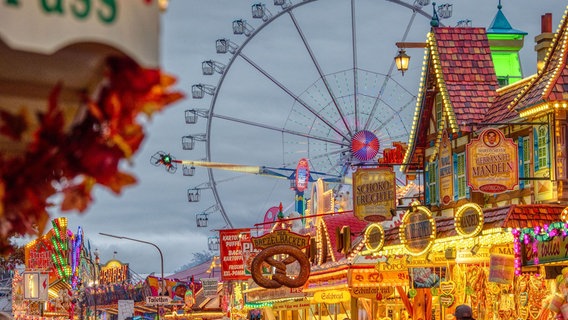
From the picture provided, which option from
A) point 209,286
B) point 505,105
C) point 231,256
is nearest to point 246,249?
point 231,256

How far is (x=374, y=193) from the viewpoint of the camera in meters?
29.9

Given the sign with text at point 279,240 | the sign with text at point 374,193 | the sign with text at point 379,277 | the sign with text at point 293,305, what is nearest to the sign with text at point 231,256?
the sign with text at point 293,305

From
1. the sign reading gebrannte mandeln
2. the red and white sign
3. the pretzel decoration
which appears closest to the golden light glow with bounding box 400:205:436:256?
the sign reading gebrannte mandeln

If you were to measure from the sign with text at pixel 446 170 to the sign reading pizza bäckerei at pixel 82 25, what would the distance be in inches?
961

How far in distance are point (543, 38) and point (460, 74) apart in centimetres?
269

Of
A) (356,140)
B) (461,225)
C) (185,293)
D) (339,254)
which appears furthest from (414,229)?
(185,293)

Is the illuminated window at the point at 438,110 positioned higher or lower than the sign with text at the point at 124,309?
higher

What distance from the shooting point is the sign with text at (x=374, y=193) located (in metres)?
29.5

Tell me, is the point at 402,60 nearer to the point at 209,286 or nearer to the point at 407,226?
the point at 407,226

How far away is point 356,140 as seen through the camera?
156ft

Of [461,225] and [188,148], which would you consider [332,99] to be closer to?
[188,148]

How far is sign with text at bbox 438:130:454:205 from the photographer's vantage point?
28.5 m

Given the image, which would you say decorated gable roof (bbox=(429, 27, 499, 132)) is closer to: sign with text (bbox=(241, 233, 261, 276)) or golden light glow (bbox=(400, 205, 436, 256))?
golden light glow (bbox=(400, 205, 436, 256))

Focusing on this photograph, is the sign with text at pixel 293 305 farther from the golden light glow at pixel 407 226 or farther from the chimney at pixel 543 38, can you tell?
the chimney at pixel 543 38
